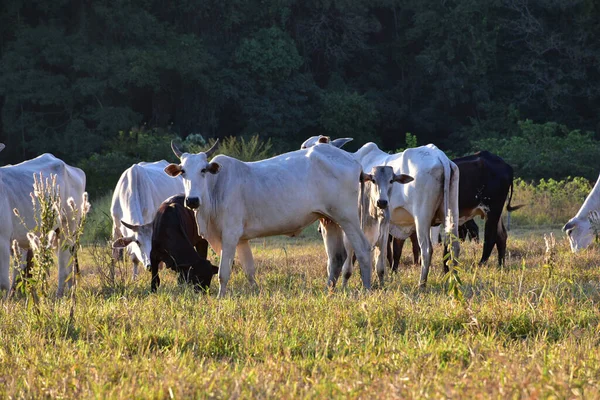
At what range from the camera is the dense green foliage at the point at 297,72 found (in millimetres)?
30875

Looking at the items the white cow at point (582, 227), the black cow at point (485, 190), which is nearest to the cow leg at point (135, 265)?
the black cow at point (485, 190)

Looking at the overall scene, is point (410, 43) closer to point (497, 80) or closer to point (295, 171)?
point (497, 80)

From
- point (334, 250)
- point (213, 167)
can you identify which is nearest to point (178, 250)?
point (213, 167)

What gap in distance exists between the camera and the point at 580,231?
43.8 feet

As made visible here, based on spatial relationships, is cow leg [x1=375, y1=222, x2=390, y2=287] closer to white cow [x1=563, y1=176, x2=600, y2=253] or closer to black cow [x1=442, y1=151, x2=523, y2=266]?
black cow [x1=442, y1=151, x2=523, y2=266]

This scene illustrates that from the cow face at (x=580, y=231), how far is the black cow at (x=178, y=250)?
223 inches

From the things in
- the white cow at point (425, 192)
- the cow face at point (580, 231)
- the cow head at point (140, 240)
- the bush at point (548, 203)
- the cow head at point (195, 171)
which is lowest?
the bush at point (548, 203)

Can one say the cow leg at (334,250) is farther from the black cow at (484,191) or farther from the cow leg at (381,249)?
the black cow at (484,191)

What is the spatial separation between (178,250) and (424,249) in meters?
2.41

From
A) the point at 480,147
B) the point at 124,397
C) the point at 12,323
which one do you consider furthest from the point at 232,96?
the point at 124,397

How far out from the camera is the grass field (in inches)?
180

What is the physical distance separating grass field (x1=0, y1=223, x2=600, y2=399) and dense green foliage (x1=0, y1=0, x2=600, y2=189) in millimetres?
23291

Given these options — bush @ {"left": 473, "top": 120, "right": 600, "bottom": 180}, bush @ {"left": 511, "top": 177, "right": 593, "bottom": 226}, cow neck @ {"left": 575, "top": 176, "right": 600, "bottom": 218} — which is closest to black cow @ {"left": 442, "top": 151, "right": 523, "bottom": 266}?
cow neck @ {"left": 575, "top": 176, "right": 600, "bottom": 218}

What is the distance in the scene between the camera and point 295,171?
9195 mm
